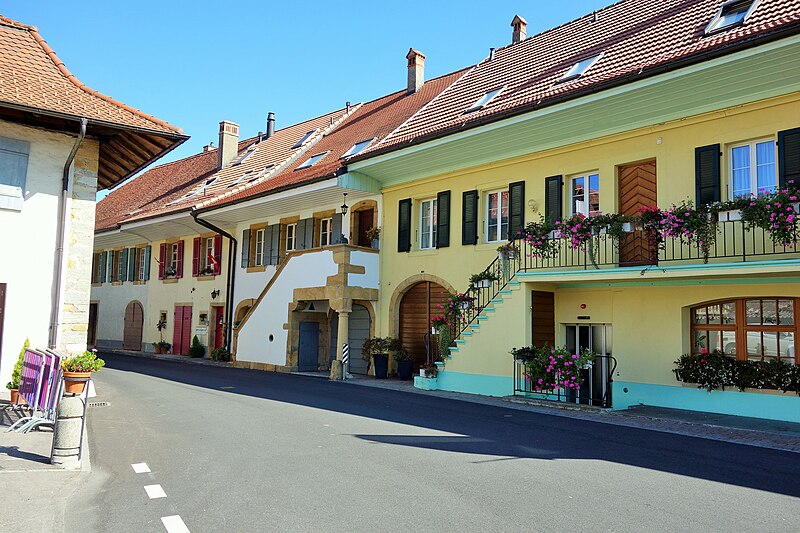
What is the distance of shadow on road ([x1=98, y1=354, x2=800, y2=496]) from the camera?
293 inches

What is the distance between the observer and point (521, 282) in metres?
14.6

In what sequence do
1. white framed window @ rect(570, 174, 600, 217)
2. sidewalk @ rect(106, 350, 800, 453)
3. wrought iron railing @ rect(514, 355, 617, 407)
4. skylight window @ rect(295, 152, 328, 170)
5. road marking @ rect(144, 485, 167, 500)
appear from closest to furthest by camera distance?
road marking @ rect(144, 485, 167, 500)
sidewalk @ rect(106, 350, 800, 453)
wrought iron railing @ rect(514, 355, 617, 407)
white framed window @ rect(570, 174, 600, 217)
skylight window @ rect(295, 152, 328, 170)

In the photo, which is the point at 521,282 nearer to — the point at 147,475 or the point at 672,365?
the point at 672,365

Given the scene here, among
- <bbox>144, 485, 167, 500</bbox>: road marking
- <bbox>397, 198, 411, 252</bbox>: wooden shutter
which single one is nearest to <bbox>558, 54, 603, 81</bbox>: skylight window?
<bbox>397, 198, 411, 252</bbox>: wooden shutter

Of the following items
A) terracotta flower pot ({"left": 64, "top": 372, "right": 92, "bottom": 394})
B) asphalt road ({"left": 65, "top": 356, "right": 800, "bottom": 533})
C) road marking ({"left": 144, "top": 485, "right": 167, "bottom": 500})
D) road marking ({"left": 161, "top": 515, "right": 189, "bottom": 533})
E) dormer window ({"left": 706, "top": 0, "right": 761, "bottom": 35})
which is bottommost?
road marking ({"left": 161, "top": 515, "right": 189, "bottom": 533})

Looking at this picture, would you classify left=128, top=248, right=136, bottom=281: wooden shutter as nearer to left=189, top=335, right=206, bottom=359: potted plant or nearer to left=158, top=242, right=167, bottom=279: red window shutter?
left=158, top=242, right=167, bottom=279: red window shutter

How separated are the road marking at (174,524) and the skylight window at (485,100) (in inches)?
550

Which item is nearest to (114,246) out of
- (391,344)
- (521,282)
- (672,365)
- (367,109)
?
(367,109)

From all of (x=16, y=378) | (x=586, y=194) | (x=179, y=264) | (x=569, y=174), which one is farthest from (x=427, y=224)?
(x=179, y=264)

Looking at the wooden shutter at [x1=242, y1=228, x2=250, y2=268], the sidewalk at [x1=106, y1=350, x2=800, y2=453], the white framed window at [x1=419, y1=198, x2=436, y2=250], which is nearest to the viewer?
the sidewalk at [x1=106, y1=350, x2=800, y2=453]

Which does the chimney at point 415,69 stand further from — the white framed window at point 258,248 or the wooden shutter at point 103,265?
the wooden shutter at point 103,265

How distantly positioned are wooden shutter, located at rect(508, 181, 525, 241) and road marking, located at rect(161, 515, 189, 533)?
1215 centimetres

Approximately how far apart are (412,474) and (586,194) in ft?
32.8

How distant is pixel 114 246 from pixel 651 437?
103ft
